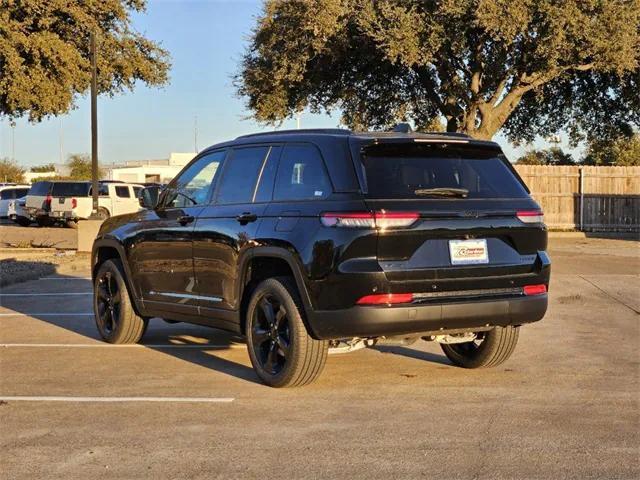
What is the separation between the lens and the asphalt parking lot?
4.80 m

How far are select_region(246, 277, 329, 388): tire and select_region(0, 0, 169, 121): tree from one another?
18.8m

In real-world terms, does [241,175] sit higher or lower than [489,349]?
higher

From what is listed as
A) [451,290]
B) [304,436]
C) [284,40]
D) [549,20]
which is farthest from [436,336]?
[284,40]

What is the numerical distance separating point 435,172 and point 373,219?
0.83 meters

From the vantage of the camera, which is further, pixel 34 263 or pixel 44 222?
pixel 44 222

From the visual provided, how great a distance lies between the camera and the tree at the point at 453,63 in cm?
2203

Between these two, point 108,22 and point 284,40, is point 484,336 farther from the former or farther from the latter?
point 108,22

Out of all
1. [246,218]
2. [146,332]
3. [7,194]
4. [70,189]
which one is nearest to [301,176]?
[246,218]

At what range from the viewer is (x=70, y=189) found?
31578 mm

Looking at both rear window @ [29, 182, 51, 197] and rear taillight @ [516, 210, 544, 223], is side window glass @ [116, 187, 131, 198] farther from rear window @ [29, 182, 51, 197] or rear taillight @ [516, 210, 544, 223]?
rear taillight @ [516, 210, 544, 223]

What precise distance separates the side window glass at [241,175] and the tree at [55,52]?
58.1 feet

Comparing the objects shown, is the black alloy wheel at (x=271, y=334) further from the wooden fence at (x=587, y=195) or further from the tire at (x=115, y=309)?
the wooden fence at (x=587, y=195)

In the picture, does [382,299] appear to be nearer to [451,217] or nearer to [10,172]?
[451,217]

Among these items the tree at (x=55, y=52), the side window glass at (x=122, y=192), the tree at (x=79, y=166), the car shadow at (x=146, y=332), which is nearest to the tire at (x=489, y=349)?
the car shadow at (x=146, y=332)
